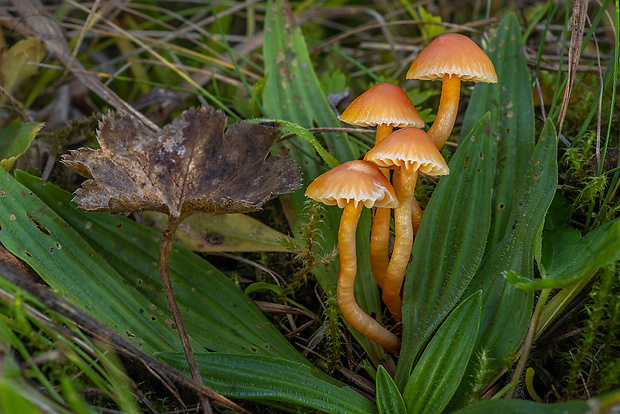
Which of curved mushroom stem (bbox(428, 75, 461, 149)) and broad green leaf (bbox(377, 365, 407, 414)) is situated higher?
curved mushroom stem (bbox(428, 75, 461, 149))

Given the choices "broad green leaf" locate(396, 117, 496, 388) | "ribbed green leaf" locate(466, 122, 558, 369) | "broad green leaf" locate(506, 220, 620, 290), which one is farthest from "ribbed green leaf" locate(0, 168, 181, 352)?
"broad green leaf" locate(506, 220, 620, 290)

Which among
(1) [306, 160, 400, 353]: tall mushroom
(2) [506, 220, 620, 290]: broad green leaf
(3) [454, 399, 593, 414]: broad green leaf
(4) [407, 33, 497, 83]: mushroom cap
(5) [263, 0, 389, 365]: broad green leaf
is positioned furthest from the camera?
(5) [263, 0, 389, 365]: broad green leaf

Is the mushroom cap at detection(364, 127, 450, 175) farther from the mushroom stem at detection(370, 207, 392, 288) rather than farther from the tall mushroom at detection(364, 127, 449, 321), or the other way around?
the mushroom stem at detection(370, 207, 392, 288)

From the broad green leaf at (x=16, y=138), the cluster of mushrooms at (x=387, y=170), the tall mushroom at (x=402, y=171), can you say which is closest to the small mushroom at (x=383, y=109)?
the cluster of mushrooms at (x=387, y=170)

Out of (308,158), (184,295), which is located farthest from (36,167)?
(308,158)

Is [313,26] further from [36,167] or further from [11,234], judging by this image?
[11,234]

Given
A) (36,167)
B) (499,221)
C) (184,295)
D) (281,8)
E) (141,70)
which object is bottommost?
(184,295)

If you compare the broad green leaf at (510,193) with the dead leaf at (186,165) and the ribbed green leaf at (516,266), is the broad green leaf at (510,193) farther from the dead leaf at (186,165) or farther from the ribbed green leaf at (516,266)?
the dead leaf at (186,165)

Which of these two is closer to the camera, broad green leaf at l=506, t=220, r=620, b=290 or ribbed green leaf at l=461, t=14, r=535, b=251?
broad green leaf at l=506, t=220, r=620, b=290

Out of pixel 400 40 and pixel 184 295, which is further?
pixel 400 40
